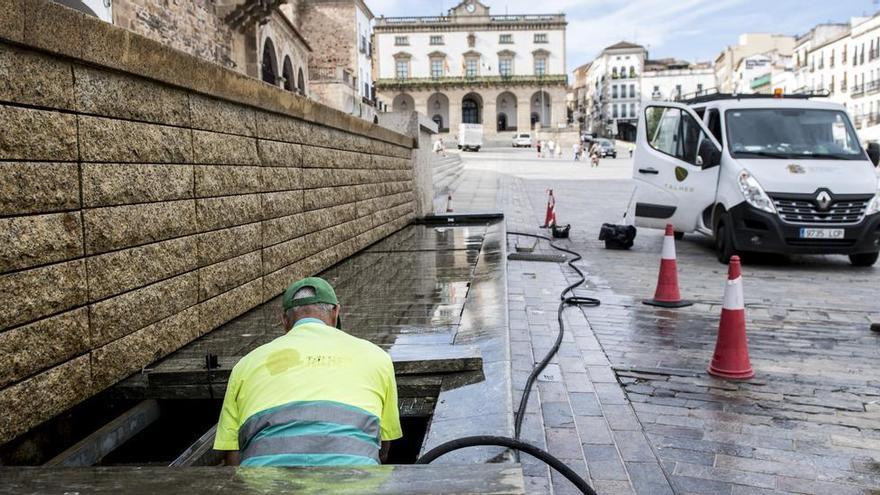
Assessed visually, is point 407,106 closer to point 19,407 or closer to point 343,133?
point 343,133

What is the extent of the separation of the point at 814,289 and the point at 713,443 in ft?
18.1

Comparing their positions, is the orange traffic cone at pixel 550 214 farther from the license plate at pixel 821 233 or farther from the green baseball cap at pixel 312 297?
the green baseball cap at pixel 312 297

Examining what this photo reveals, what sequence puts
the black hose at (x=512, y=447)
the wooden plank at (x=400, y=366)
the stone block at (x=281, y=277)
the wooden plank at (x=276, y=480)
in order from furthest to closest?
the stone block at (x=281, y=277) < the wooden plank at (x=400, y=366) < the black hose at (x=512, y=447) < the wooden plank at (x=276, y=480)

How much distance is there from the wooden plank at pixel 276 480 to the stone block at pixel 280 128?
4.09 meters

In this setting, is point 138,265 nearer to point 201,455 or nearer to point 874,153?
point 201,455

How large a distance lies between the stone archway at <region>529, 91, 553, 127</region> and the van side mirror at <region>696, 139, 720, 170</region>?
76.5m

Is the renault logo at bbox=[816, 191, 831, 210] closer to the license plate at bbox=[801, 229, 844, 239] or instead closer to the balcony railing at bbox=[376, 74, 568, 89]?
the license plate at bbox=[801, 229, 844, 239]

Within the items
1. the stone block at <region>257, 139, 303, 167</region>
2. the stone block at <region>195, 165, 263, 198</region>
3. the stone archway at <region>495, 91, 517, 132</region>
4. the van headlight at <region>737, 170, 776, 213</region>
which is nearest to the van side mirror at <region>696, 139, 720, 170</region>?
the van headlight at <region>737, 170, 776, 213</region>

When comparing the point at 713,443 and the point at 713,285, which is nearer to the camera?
the point at 713,443

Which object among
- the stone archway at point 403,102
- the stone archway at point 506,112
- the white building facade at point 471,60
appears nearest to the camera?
the white building facade at point 471,60

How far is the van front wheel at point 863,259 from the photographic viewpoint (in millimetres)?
10031

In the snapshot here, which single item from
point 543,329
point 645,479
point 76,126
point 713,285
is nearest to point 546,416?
point 645,479

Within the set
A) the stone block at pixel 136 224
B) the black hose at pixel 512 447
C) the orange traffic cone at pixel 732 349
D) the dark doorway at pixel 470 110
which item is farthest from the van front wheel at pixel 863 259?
the dark doorway at pixel 470 110

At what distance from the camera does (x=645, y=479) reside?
340cm
